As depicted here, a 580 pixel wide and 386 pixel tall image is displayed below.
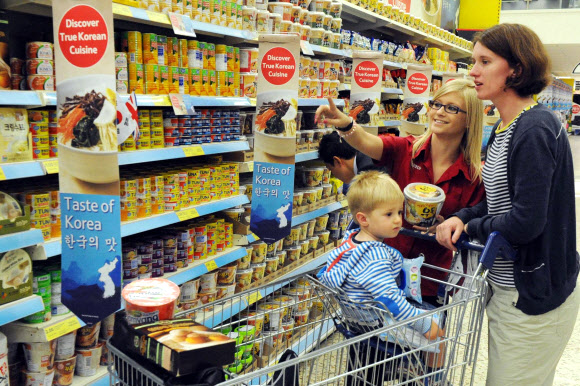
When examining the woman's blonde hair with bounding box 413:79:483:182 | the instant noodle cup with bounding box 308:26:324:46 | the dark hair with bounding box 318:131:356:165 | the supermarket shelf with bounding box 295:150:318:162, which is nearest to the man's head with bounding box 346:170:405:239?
the woman's blonde hair with bounding box 413:79:483:182

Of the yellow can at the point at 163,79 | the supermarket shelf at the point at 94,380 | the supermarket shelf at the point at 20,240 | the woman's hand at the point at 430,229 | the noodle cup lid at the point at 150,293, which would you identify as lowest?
the supermarket shelf at the point at 94,380

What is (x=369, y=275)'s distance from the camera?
67.5 inches

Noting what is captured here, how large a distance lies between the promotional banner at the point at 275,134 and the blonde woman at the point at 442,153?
288 mm

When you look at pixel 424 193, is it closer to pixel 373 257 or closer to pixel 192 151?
pixel 373 257

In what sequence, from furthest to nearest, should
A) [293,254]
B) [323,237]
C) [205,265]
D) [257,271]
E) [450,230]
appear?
[323,237] → [293,254] → [257,271] → [205,265] → [450,230]

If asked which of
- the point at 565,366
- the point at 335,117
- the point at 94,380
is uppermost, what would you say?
the point at 335,117

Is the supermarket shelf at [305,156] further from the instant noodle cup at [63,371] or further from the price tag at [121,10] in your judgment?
the instant noodle cup at [63,371]

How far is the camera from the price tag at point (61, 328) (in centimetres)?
206

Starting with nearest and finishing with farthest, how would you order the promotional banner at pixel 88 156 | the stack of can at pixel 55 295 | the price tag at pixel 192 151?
the promotional banner at pixel 88 156
the stack of can at pixel 55 295
the price tag at pixel 192 151

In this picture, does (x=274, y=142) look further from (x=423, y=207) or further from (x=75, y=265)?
(x=75, y=265)

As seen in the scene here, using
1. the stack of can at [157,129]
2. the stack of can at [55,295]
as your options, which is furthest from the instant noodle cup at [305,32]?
the stack of can at [55,295]

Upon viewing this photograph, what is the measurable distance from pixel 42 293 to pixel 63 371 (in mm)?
369

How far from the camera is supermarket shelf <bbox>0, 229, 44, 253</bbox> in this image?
1.86 meters

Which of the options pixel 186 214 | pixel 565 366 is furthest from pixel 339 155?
pixel 565 366
